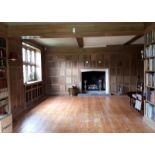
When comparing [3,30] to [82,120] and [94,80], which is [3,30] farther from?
[94,80]

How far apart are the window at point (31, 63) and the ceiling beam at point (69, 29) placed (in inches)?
89.9

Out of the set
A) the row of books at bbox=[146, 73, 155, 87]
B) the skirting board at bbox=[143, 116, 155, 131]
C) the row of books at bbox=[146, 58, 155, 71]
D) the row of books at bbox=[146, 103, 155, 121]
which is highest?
the row of books at bbox=[146, 58, 155, 71]

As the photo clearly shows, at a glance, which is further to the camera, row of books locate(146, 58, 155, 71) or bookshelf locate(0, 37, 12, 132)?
bookshelf locate(0, 37, 12, 132)

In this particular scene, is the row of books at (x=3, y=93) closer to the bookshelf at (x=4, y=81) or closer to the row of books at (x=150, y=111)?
the bookshelf at (x=4, y=81)

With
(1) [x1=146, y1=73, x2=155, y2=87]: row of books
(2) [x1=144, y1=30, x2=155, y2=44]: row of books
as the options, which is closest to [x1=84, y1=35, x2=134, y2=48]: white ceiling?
(2) [x1=144, y1=30, x2=155, y2=44]: row of books

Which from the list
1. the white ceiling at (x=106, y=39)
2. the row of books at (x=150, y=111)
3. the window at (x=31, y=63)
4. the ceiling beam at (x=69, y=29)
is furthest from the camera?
the window at (x=31, y=63)

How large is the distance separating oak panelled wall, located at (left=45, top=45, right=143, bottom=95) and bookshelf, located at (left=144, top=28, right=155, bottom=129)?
16.4 feet

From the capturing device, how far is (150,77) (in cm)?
428

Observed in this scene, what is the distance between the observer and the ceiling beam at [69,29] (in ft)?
15.2

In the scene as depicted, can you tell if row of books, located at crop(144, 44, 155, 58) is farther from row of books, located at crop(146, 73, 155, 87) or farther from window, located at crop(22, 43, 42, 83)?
window, located at crop(22, 43, 42, 83)

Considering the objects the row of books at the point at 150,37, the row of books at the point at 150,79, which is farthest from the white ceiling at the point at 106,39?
the row of books at the point at 150,79

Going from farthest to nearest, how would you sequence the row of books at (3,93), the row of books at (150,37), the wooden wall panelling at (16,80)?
the wooden wall panelling at (16,80) < the row of books at (3,93) < the row of books at (150,37)

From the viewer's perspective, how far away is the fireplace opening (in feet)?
33.4
